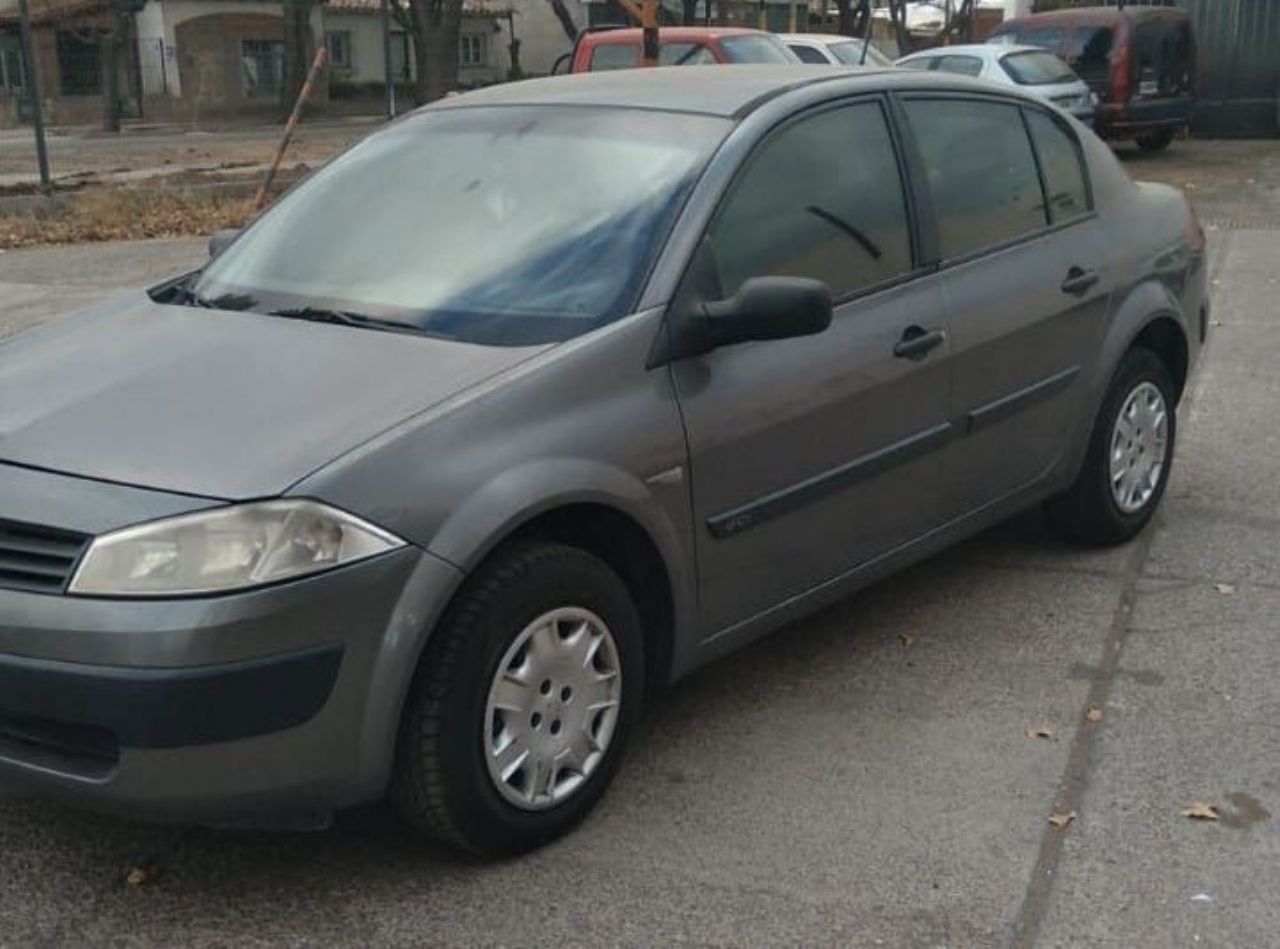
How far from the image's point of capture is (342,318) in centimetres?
371

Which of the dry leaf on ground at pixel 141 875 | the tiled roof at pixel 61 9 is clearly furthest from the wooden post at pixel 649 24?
the tiled roof at pixel 61 9

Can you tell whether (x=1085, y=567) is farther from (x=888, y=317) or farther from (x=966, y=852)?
(x=966, y=852)

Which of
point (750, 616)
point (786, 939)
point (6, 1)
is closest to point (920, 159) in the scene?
point (750, 616)

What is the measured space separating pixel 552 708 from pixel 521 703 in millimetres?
96

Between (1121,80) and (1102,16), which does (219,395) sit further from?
(1102,16)

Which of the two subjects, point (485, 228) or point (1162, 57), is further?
point (1162, 57)

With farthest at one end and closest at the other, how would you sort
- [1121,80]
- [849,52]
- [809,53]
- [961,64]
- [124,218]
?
[1121,80]
[961,64]
[849,52]
[809,53]
[124,218]

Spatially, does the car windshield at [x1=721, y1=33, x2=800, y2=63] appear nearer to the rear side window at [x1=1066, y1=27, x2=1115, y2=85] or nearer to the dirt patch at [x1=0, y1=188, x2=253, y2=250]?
the dirt patch at [x1=0, y1=188, x2=253, y2=250]

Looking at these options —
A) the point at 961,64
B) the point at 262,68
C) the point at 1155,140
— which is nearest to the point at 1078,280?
the point at 961,64

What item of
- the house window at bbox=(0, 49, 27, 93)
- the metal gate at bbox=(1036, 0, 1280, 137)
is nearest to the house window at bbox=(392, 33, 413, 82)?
the house window at bbox=(0, 49, 27, 93)

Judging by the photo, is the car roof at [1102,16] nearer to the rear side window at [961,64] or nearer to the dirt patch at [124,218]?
the rear side window at [961,64]

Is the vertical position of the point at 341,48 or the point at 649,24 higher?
the point at 649,24

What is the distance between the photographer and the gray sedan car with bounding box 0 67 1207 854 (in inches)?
115

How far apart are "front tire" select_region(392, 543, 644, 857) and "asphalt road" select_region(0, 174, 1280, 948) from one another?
5.5 inches
